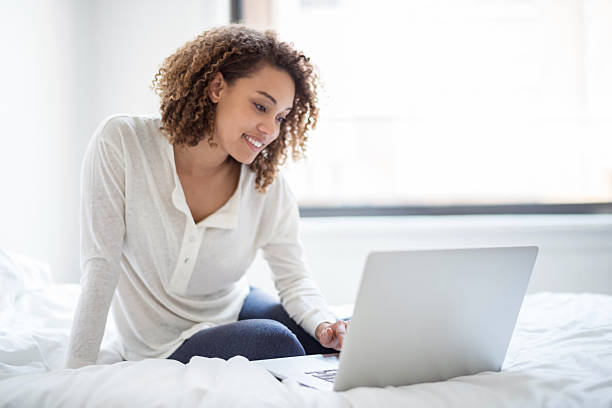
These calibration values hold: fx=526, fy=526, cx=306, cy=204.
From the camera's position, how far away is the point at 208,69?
123 cm

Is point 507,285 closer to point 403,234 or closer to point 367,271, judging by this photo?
point 367,271

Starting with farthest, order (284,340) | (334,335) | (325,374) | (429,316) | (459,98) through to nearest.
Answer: (459,98), (334,335), (284,340), (325,374), (429,316)

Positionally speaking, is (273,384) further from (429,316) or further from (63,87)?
(63,87)

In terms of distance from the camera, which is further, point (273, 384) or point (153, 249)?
point (153, 249)

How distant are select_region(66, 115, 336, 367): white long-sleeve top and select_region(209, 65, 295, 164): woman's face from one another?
0.12 m

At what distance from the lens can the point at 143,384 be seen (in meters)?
0.75

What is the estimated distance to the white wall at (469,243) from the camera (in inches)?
90.5

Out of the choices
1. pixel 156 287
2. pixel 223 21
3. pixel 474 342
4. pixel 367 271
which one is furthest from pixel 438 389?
pixel 223 21

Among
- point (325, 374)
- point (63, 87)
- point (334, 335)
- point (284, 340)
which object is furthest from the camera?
point (63, 87)

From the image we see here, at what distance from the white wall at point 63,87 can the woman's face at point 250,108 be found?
97 cm

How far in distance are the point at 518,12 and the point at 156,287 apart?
A: 214cm

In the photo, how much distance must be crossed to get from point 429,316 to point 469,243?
1.66 meters

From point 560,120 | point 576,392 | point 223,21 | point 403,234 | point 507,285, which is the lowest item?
point 403,234

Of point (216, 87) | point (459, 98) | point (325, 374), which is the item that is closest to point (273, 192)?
point (216, 87)
